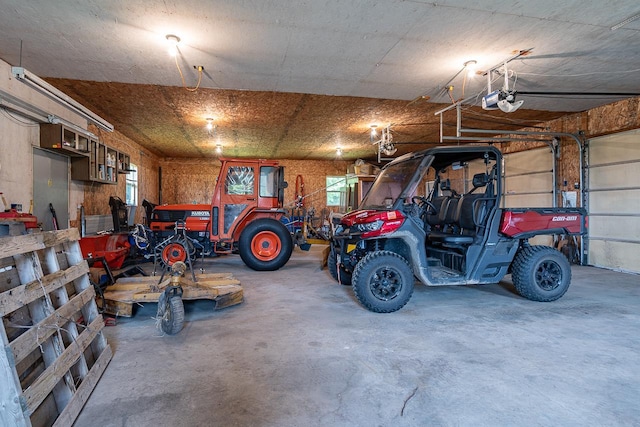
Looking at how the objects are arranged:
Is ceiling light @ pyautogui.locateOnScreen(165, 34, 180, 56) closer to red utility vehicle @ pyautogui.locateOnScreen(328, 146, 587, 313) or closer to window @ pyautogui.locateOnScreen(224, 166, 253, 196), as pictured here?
window @ pyautogui.locateOnScreen(224, 166, 253, 196)

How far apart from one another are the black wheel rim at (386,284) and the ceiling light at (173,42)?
3368mm

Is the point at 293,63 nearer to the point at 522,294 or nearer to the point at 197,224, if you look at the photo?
the point at 197,224

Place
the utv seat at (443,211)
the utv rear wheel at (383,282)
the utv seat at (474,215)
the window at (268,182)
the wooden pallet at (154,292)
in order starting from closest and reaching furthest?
the wooden pallet at (154,292)
the utv rear wheel at (383,282)
the utv seat at (474,215)
the utv seat at (443,211)
the window at (268,182)

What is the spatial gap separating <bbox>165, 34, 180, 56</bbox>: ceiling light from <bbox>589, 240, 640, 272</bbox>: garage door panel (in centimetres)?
798

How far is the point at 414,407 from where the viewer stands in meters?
1.89

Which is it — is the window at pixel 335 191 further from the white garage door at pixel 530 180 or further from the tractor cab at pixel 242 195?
the tractor cab at pixel 242 195

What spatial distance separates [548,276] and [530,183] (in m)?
4.69

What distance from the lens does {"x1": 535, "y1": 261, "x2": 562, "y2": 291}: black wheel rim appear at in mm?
4043

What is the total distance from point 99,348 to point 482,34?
4601mm

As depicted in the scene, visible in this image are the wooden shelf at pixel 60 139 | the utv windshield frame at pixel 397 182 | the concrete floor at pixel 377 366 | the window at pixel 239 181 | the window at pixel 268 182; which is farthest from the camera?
the window at pixel 268 182

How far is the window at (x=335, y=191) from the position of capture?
13.5m

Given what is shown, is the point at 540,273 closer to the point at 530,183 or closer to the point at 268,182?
the point at 268,182

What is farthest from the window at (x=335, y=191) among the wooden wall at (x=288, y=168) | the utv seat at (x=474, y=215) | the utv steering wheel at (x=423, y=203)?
the utv steering wheel at (x=423, y=203)

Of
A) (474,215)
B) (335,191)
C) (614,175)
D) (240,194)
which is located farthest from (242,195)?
(335,191)
